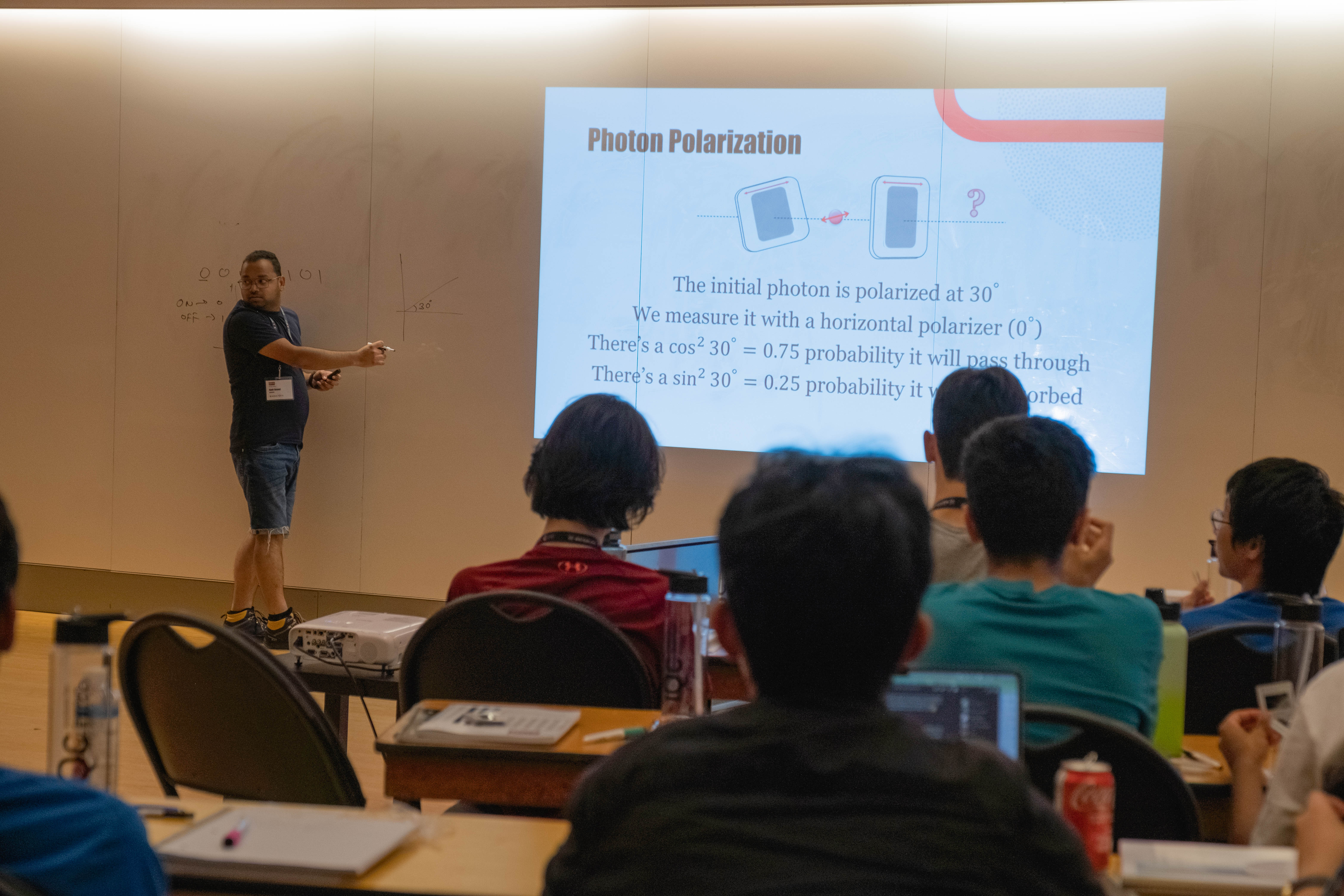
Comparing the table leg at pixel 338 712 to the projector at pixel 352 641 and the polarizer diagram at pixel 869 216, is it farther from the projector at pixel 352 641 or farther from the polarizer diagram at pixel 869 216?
the polarizer diagram at pixel 869 216

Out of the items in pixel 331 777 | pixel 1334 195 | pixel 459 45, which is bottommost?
pixel 331 777

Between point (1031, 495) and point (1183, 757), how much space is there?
46 cm

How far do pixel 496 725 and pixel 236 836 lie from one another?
548 millimetres

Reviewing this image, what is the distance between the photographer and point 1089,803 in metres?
1.20

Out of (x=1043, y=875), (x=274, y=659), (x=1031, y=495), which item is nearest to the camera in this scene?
(x=1043, y=875)

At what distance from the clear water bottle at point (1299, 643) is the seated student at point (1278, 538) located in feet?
0.84

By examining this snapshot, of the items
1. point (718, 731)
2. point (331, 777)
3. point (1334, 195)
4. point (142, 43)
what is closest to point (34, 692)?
point (142, 43)

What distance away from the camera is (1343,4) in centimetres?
420

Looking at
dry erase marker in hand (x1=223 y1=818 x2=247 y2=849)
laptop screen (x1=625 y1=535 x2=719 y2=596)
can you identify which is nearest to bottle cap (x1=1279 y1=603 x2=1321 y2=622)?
laptop screen (x1=625 y1=535 x2=719 y2=596)

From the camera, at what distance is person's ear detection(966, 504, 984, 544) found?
181cm

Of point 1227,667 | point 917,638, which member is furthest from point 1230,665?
point 917,638

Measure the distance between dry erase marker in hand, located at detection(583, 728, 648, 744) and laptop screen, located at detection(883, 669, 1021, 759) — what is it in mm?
554

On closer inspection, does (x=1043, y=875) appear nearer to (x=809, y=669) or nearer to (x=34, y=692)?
(x=809, y=669)

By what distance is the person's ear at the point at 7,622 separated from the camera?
3.34 ft
